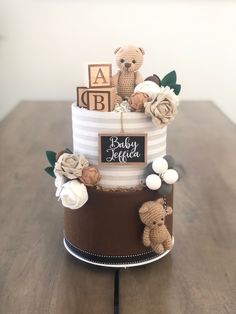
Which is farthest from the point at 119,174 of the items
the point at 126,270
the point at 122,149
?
the point at 126,270

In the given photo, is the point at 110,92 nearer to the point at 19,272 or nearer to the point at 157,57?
the point at 19,272

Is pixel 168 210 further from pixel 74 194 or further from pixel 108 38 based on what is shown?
pixel 108 38

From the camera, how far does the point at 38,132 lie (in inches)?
76.4

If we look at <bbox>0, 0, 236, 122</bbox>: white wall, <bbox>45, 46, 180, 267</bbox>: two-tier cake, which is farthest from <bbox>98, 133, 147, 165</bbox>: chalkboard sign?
<bbox>0, 0, 236, 122</bbox>: white wall

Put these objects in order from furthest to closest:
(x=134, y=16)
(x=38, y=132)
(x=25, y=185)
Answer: (x=134, y=16) < (x=38, y=132) < (x=25, y=185)

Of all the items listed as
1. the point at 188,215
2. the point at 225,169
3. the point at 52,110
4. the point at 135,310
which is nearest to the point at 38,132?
the point at 52,110

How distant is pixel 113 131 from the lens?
0.80 metres

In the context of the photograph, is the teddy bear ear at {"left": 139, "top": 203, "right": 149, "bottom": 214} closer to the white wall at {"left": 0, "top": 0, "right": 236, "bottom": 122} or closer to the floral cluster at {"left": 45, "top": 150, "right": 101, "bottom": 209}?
the floral cluster at {"left": 45, "top": 150, "right": 101, "bottom": 209}

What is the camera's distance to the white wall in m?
2.86

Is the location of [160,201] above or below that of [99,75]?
below

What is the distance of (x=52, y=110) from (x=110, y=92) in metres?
1.63

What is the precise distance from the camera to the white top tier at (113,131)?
80 cm

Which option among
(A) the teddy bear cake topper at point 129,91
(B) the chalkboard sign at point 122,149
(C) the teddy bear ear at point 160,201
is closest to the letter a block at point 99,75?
(A) the teddy bear cake topper at point 129,91

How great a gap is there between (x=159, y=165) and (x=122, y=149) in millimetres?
69
